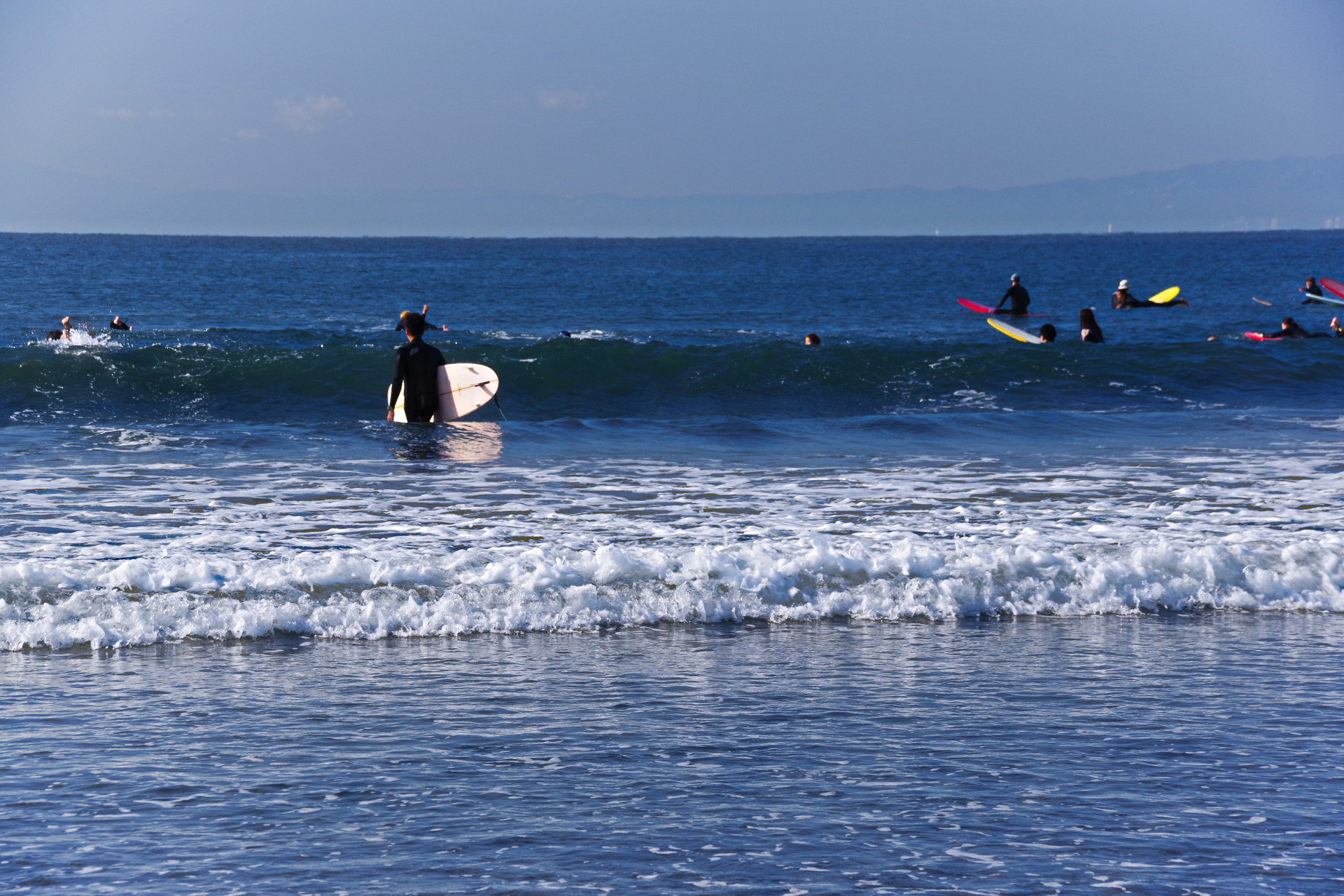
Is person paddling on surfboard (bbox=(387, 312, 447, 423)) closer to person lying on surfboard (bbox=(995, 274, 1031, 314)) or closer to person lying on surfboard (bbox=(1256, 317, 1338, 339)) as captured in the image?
person lying on surfboard (bbox=(1256, 317, 1338, 339))

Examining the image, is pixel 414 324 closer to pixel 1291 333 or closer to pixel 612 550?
pixel 612 550

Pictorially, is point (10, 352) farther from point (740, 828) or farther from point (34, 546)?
point (740, 828)

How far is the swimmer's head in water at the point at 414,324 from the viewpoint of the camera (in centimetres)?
1282

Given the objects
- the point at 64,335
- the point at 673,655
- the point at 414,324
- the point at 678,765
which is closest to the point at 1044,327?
the point at 414,324

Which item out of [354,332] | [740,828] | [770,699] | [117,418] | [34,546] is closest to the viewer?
[740,828]

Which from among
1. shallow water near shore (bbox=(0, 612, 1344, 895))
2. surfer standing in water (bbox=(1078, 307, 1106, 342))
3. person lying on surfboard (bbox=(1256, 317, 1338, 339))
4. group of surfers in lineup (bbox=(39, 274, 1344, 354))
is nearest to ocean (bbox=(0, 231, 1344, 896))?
shallow water near shore (bbox=(0, 612, 1344, 895))

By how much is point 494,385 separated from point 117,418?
6277mm

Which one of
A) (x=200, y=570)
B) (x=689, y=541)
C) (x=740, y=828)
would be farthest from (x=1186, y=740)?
(x=200, y=570)

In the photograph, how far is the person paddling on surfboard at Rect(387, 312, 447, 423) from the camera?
13.5 metres

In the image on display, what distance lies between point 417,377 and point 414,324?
1.16 metres

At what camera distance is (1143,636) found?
258 inches

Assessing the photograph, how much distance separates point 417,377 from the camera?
45.8ft

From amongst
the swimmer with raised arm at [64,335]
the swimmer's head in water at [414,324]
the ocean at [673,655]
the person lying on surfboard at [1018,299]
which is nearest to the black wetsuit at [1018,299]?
the person lying on surfboard at [1018,299]

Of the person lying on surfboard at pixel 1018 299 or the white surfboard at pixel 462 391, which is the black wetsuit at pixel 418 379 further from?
the person lying on surfboard at pixel 1018 299
